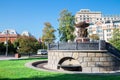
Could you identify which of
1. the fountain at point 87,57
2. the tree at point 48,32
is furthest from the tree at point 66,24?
the fountain at point 87,57

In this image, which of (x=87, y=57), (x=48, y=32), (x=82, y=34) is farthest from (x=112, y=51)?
(x=48, y=32)

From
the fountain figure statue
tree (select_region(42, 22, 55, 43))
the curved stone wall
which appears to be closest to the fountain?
the curved stone wall

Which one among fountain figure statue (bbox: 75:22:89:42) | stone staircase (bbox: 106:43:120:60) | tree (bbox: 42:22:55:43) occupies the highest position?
Answer: tree (bbox: 42:22:55:43)

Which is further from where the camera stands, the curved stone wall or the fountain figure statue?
the fountain figure statue

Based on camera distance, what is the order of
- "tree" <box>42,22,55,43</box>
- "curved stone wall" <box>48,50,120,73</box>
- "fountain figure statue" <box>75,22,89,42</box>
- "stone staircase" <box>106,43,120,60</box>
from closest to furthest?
"curved stone wall" <box>48,50,120,73</box>, "stone staircase" <box>106,43,120,60</box>, "fountain figure statue" <box>75,22,89,42</box>, "tree" <box>42,22,55,43</box>

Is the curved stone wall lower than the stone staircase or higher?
lower

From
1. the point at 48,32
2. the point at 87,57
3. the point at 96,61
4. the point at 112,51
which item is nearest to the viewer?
the point at 96,61

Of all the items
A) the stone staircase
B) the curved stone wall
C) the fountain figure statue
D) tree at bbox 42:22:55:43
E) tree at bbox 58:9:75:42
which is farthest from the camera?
tree at bbox 42:22:55:43

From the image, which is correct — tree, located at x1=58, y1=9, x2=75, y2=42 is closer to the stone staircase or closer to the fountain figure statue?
the fountain figure statue

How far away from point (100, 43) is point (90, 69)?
2321mm

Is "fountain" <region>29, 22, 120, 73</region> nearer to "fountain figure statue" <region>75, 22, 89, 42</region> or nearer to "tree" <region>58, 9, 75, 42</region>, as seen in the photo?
"fountain figure statue" <region>75, 22, 89, 42</region>

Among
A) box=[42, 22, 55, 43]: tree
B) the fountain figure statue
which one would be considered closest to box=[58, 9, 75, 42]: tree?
box=[42, 22, 55, 43]: tree

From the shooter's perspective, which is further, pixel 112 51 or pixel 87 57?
pixel 112 51

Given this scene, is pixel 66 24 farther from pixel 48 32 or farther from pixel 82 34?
pixel 82 34
